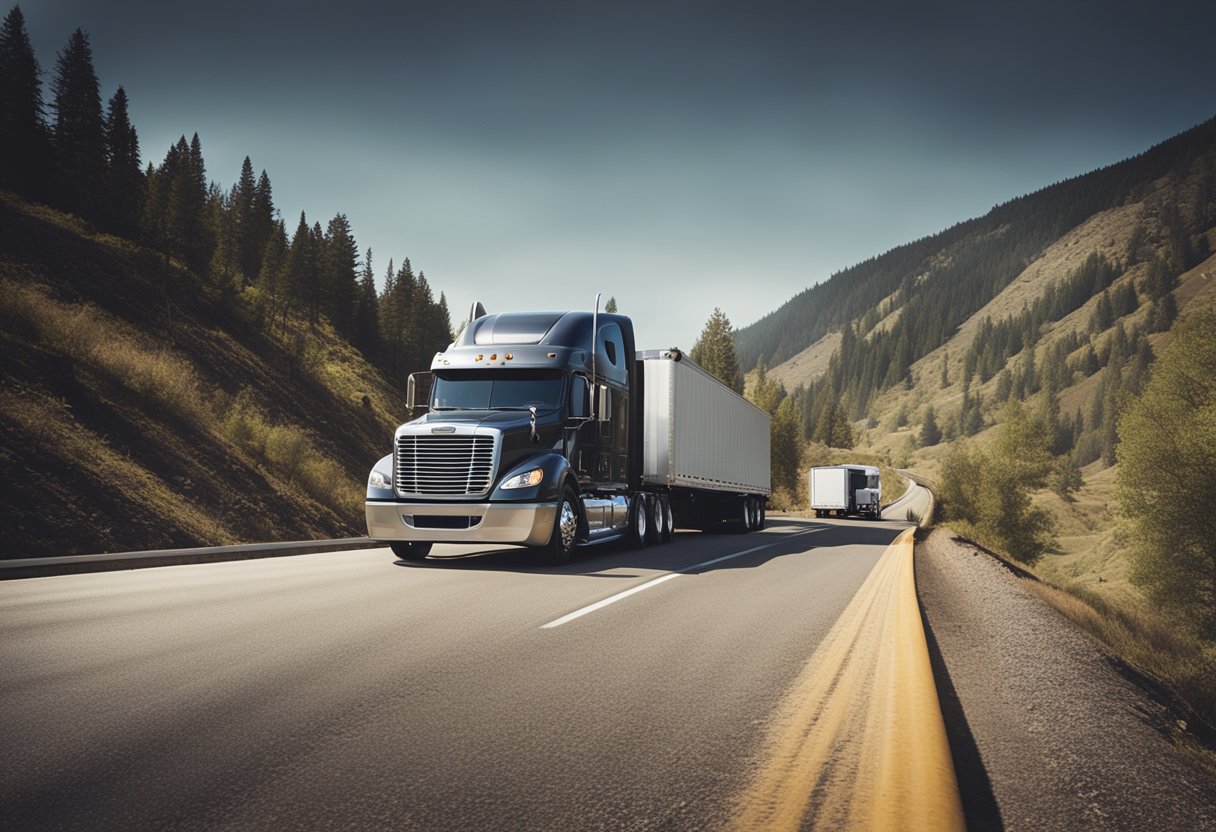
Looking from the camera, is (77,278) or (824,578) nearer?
(824,578)

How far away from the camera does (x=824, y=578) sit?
455 inches

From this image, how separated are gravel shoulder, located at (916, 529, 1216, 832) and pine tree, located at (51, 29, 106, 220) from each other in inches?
2365

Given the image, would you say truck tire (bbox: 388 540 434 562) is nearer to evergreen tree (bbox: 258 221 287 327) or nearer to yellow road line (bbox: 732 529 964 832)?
yellow road line (bbox: 732 529 964 832)

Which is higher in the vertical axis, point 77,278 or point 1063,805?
point 77,278

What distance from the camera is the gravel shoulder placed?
288 cm

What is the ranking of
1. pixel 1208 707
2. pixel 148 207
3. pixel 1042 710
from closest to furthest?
pixel 1042 710, pixel 1208 707, pixel 148 207

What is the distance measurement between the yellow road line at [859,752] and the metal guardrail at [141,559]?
10266 millimetres

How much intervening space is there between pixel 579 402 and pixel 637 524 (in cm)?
Answer: 405

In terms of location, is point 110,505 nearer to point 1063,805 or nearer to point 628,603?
point 628,603

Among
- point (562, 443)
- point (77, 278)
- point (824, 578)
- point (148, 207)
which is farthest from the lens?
point (148, 207)

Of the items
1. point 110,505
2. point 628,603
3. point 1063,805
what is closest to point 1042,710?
point 1063,805

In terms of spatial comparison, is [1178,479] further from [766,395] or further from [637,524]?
[766,395]

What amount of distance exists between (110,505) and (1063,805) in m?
19.1

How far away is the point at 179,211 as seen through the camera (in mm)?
57438
